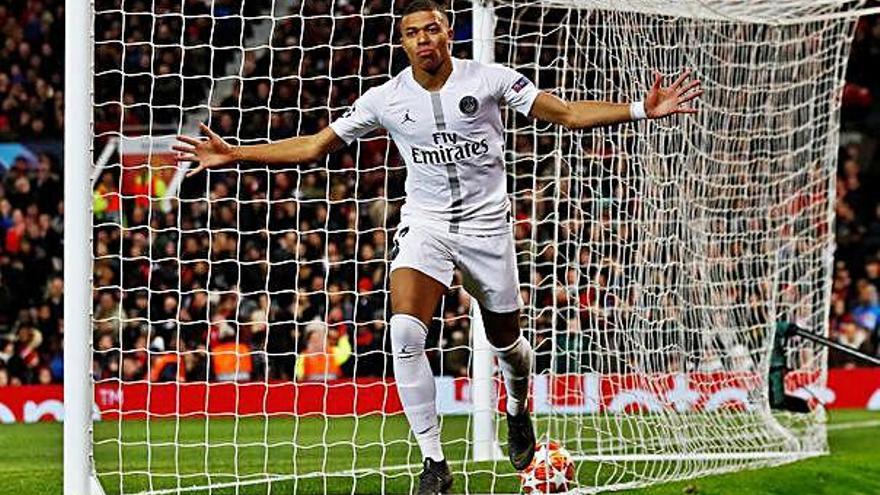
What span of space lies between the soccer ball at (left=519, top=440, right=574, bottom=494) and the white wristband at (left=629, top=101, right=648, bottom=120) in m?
1.98

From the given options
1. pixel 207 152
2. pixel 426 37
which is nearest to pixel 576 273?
pixel 426 37

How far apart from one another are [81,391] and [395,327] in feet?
5.59

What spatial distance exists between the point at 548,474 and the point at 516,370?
1.76ft

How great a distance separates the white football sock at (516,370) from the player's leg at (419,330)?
0.83 m

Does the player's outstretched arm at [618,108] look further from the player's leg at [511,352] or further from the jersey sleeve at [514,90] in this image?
the player's leg at [511,352]

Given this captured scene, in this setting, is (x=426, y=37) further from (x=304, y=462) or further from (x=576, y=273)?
(x=304, y=462)

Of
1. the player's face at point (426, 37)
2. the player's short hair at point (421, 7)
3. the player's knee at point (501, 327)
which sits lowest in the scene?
the player's knee at point (501, 327)

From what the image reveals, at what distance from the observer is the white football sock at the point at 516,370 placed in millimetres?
8656

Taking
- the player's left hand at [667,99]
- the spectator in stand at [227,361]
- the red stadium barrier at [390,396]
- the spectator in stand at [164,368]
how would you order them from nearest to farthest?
the player's left hand at [667,99], the red stadium barrier at [390,396], the spectator in stand at [164,368], the spectator in stand at [227,361]

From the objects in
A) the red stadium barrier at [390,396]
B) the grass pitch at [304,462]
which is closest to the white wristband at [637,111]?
the grass pitch at [304,462]

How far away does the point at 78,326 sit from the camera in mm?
8414

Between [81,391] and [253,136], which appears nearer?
[81,391]

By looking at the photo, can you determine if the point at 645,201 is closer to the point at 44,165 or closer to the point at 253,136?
the point at 253,136

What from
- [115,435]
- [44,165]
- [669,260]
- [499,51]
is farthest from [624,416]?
[44,165]
